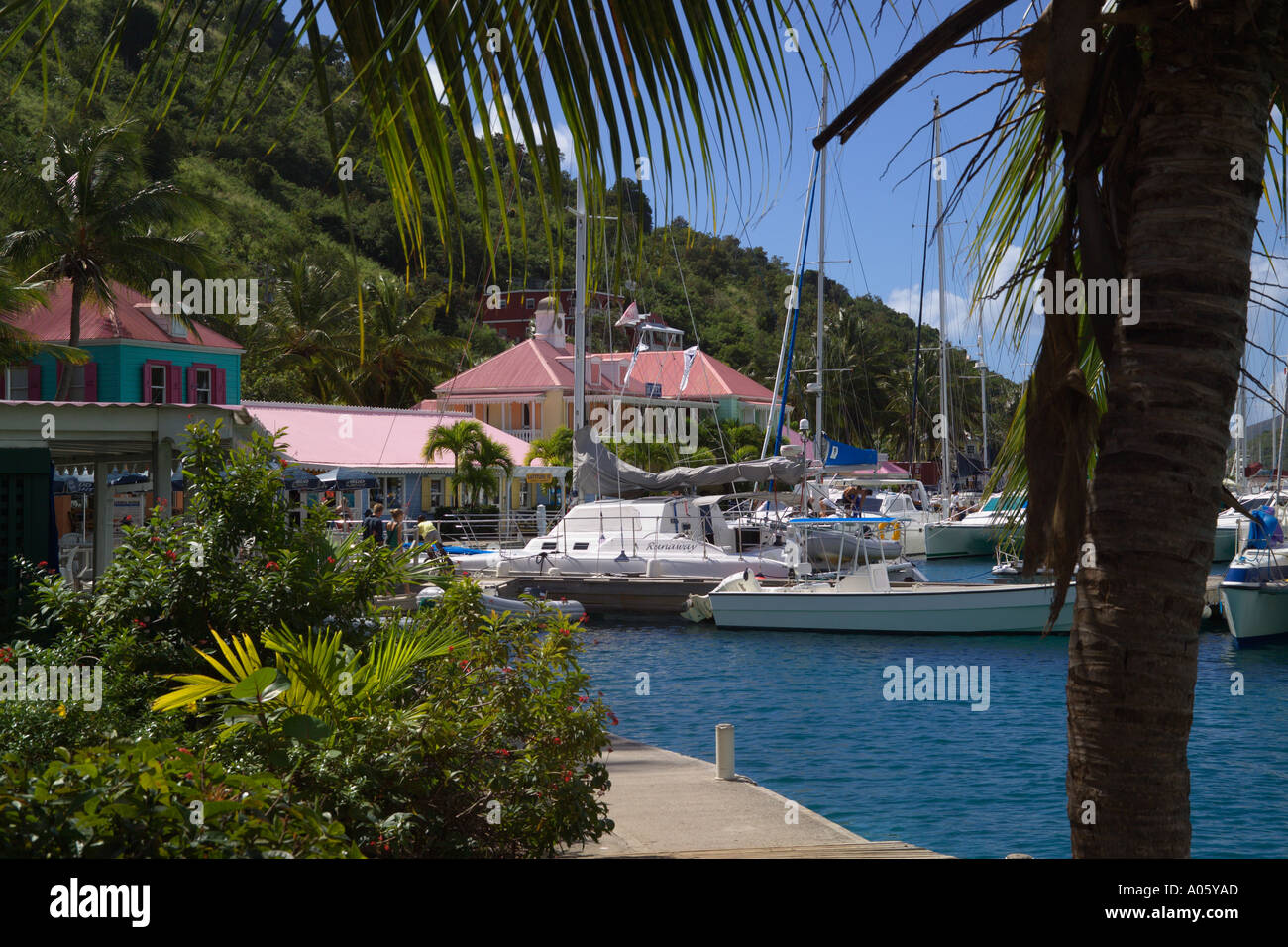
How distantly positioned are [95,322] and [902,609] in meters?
27.0

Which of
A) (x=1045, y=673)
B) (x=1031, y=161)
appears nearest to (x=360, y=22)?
(x=1031, y=161)

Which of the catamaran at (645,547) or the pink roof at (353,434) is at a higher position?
the pink roof at (353,434)

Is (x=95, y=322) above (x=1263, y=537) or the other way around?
above

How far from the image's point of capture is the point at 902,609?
2636 cm

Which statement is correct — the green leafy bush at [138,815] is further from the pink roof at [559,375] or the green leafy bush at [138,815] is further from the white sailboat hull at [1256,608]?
the pink roof at [559,375]

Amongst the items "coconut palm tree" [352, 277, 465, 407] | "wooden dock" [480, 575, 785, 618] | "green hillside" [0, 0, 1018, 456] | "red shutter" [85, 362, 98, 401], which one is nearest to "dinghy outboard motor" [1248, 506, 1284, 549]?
"green hillside" [0, 0, 1018, 456]

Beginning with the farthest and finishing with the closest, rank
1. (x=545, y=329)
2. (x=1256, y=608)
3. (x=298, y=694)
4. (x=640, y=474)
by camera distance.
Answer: (x=545, y=329), (x=640, y=474), (x=1256, y=608), (x=298, y=694)

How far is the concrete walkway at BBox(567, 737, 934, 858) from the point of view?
7656 mm

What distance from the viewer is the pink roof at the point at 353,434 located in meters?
42.3

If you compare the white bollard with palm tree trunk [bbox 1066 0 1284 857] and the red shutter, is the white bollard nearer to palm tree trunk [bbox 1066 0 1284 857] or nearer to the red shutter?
palm tree trunk [bbox 1066 0 1284 857]

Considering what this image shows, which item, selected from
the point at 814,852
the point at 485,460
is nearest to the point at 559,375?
the point at 485,460

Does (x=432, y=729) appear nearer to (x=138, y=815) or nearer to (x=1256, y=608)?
(x=138, y=815)

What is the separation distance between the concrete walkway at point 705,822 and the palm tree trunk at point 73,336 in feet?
Result: 95.9

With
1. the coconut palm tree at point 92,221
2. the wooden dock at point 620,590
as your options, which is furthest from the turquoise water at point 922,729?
the coconut palm tree at point 92,221
